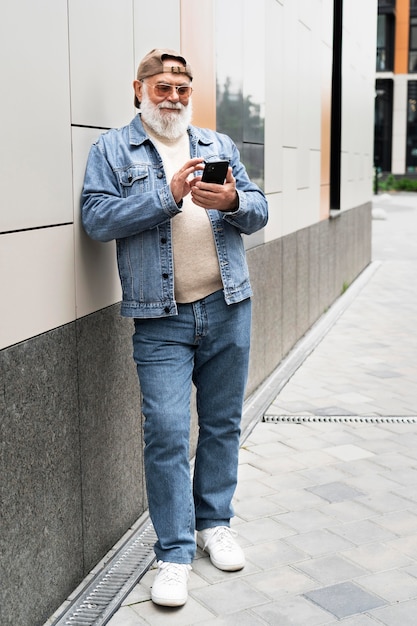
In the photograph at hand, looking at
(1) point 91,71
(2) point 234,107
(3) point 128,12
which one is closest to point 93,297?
(1) point 91,71

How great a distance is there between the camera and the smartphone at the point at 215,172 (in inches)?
139

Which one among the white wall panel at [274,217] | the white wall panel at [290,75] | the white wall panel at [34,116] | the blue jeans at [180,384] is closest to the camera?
the white wall panel at [34,116]

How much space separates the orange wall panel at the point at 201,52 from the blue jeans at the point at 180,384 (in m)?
1.85

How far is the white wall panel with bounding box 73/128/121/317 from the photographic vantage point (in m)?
3.74

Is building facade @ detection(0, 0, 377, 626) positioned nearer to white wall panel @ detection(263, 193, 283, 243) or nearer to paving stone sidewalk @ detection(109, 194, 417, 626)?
paving stone sidewalk @ detection(109, 194, 417, 626)

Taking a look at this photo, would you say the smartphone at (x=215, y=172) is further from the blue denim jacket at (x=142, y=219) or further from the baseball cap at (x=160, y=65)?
the baseball cap at (x=160, y=65)

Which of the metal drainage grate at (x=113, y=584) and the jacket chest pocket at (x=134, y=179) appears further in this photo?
the jacket chest pocket at (x=134, y=179)

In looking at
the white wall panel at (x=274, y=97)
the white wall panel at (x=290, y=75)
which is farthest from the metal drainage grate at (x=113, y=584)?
the white wall panel at (x=290, y=75)

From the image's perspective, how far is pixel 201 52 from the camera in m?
5.54

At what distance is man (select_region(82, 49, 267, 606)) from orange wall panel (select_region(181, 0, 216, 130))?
149cm

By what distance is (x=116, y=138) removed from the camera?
3816 mm

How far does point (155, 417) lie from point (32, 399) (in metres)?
0.57

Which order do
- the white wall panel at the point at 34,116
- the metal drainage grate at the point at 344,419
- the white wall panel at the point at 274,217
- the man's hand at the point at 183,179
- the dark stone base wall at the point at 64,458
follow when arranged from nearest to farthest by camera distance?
the white wall panel at the point at 34,116 < the dark stone base wall at the point at 64,458 < the man's hand at the point at 183,179 < the metal drainage grate at the point at 344,419 < the white wall panel at the point at 274,217

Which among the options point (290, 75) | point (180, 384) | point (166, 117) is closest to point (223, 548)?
point (180, 384)
